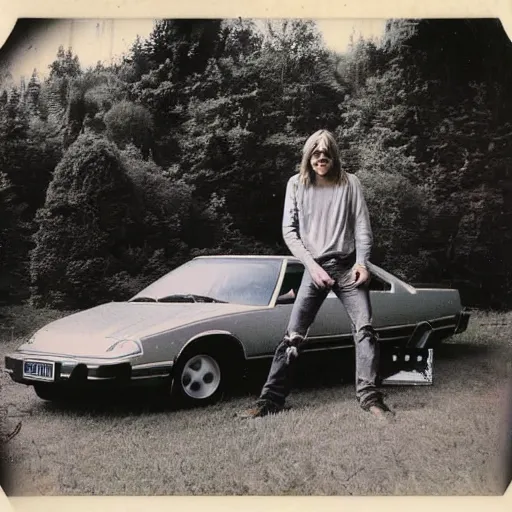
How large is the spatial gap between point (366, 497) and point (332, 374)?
0.89 metres

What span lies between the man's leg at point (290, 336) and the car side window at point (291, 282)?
2.7 inches

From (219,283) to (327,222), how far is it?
913mm

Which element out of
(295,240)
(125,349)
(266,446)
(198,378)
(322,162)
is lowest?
(266,446)

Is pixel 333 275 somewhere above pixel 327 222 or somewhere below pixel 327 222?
below

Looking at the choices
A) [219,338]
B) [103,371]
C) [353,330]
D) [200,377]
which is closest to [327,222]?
[353,330]

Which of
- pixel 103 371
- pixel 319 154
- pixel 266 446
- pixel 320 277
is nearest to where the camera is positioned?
pixel 103 371

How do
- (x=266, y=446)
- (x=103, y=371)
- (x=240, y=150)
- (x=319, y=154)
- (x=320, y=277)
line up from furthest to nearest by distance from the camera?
(x=240, y=150) < (x=319, y=154) < (x=320, y=277) < (x=266, y=446) < (x=103, y=371)

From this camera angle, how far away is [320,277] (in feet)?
16.8

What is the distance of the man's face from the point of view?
17.1 ft

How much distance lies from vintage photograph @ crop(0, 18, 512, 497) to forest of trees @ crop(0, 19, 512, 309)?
0.05ft

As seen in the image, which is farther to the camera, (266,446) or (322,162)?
(322,162)

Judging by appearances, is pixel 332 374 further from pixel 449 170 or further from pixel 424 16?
pixel 424 16

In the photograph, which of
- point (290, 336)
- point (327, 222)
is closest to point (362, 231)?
point (327, 222)

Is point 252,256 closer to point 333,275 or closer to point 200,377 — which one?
point 333,275
